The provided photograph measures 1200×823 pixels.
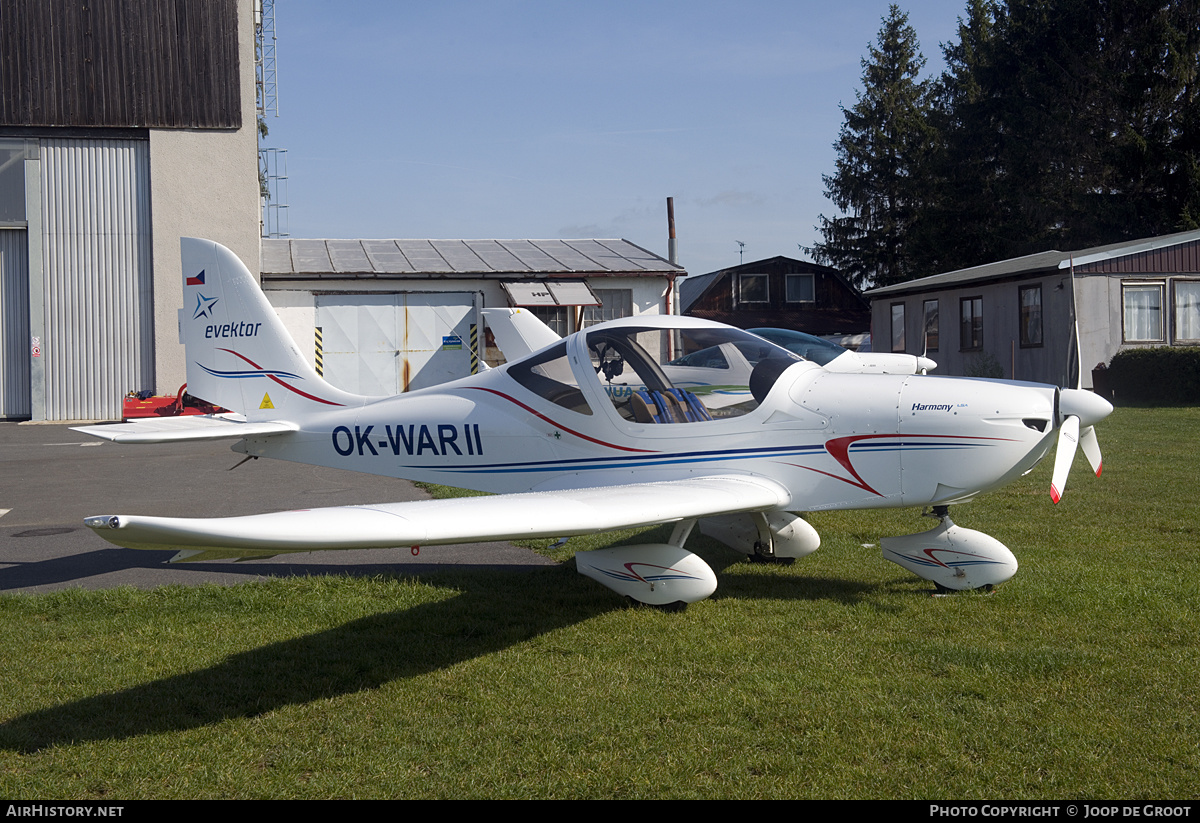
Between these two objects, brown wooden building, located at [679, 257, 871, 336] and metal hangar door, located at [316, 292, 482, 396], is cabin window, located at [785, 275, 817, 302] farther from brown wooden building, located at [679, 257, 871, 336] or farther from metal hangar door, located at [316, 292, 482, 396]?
metal hangar door, located at [316, 292, 482, 396]

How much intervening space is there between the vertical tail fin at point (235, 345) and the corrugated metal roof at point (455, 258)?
15.3 m

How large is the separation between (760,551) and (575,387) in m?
1.92

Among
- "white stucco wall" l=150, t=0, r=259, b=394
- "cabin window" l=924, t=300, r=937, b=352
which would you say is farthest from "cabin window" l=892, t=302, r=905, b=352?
"white stucco wall" l=150, t=0, r=259, b=394

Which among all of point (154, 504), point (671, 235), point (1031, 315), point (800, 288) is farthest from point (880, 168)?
point (154, 504)

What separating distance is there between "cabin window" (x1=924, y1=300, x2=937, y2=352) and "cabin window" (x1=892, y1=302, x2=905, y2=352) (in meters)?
1.19

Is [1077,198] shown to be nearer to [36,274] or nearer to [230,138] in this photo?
[230,138]

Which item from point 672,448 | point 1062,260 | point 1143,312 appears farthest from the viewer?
point 1143,312

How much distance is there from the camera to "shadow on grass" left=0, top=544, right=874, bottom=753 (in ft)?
13.3

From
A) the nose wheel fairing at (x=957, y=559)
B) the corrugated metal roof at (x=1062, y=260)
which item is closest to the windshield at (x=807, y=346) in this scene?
the corrugated metal roof at (x=1062, y=260)

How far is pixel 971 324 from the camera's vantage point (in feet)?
81.4

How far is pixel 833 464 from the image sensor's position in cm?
575

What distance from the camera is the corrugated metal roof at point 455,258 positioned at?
77.5 feet

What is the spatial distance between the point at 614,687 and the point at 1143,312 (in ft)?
70.4

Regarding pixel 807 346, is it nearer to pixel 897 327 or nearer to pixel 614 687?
pixel 614 687
